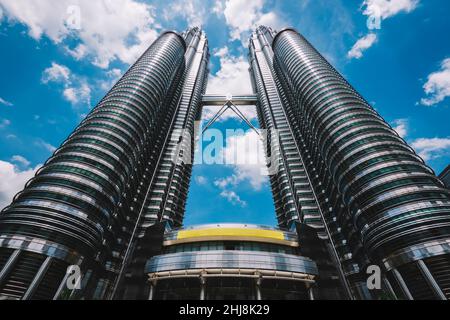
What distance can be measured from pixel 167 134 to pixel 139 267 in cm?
6112

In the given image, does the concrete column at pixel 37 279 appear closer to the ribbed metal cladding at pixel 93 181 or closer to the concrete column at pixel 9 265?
the ribbed metal cladding at pixel 93 181

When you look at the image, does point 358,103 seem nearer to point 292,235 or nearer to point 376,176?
point 376,176

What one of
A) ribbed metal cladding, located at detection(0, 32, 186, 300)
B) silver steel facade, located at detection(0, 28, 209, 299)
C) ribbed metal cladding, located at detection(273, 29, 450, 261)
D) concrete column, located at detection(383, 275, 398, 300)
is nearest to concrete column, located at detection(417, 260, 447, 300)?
ribbed metal cladding, located at detection(273, 29, 450, 261)

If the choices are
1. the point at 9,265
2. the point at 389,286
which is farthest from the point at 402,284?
the point at 9,265

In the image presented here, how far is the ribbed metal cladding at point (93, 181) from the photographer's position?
1655 inches

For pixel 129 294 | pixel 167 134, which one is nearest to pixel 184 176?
pixel 167 134

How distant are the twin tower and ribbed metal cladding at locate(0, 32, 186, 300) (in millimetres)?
259

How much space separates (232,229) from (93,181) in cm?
2848

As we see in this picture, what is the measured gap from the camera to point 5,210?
44.4m

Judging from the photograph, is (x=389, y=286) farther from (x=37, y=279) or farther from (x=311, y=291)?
A: (x=37, y=279)

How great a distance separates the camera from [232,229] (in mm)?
47656

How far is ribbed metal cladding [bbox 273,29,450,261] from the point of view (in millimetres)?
41156

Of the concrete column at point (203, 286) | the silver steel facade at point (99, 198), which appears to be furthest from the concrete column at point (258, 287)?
the silver steel facade at point (99, 198)
